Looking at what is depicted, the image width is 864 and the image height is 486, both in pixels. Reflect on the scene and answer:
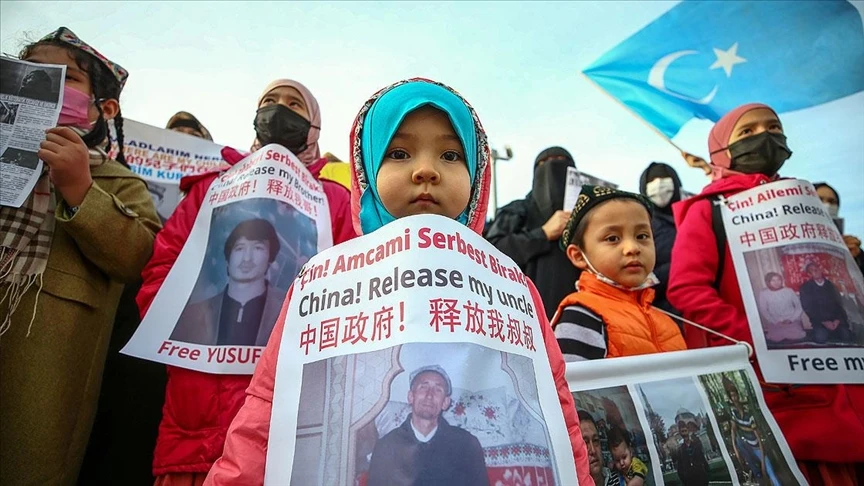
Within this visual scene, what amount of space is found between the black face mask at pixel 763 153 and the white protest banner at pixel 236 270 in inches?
90.2

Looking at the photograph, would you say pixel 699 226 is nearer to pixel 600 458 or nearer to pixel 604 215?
pixel 604 215

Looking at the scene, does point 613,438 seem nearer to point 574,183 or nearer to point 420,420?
point 420,420

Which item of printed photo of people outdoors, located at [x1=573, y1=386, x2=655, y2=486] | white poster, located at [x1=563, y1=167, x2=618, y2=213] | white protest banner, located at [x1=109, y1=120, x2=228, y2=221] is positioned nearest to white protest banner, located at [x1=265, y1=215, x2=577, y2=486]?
printed photo of people outdoors, located at [x1=573, y1=386, x2=655, y2=486]

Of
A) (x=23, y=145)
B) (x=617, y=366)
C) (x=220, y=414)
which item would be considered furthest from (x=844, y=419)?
(x=23, y=145)

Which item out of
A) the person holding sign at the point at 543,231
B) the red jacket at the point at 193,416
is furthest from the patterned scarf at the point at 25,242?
the person holding sign at the point at 543,231

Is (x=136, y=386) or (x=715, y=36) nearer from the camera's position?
(x=136, y=386)

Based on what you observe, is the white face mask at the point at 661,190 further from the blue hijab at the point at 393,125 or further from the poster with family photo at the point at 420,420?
the poster with family photo at the point at 420,420

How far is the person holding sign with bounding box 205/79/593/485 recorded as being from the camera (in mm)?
1083

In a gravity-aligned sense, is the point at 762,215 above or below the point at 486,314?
above

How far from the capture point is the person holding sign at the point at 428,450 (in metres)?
0.77

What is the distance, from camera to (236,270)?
166 centimetres

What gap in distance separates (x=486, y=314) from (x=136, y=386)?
81.6 inches

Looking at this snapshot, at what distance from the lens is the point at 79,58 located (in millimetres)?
1922

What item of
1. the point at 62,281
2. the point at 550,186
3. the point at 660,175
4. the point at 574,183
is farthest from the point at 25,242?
the point at 660,175
